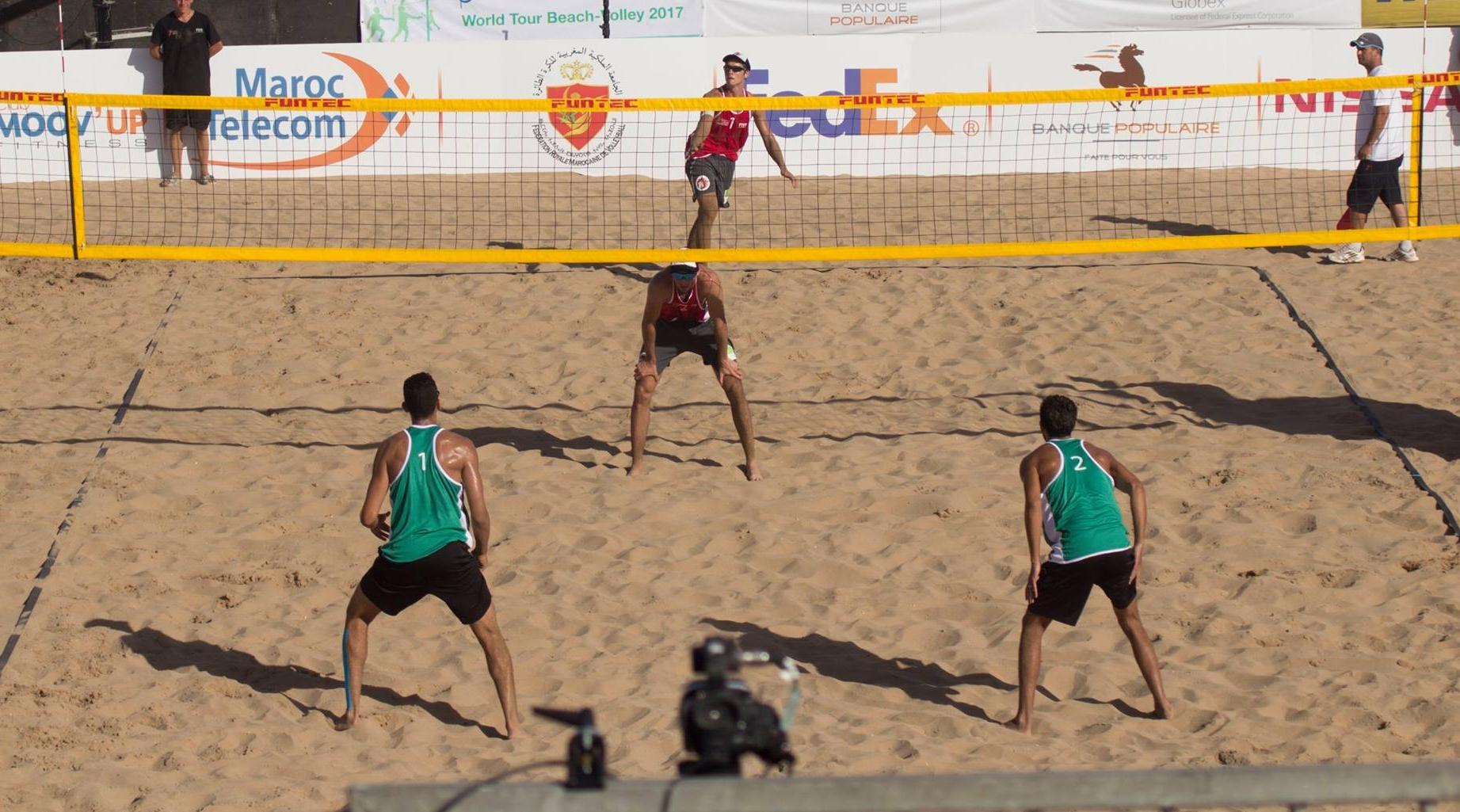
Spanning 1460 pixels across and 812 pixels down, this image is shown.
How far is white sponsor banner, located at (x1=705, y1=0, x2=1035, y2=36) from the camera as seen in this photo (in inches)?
644

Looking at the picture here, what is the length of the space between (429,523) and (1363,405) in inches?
237

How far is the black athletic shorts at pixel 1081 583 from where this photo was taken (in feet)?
19.1

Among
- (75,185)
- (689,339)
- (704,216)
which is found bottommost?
(689,339)

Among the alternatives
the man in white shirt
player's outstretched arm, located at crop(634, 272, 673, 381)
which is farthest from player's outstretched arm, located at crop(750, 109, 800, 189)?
the man in white shirt

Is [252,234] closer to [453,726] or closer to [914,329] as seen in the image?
[914,329]

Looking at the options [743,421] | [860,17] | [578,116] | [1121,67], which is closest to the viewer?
[743,421]

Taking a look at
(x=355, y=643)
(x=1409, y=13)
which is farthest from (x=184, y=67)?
(x=1409, y=13)

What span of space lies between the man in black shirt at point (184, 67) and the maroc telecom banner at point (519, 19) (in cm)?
267

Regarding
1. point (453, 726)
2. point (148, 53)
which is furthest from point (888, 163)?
point (453, 726)

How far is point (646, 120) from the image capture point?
46.9 ft

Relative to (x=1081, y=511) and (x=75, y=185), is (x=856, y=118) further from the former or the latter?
(x=1081, y=511)

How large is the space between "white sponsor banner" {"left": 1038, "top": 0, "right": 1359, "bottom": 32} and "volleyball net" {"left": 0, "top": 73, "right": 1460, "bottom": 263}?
7.49ft

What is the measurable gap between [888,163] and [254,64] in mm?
5659

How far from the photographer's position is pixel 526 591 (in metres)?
7.46
